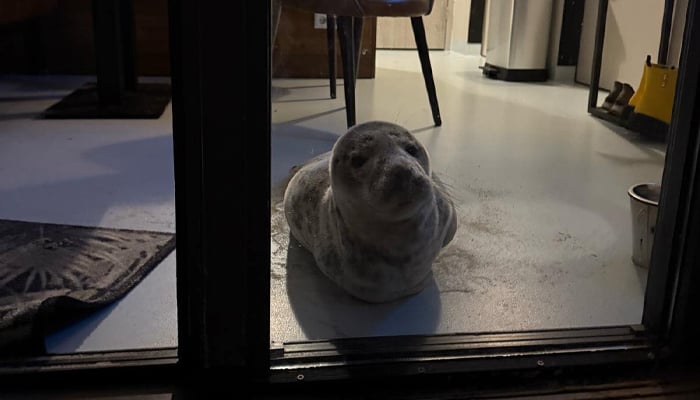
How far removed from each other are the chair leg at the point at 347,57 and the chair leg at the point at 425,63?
154 mm

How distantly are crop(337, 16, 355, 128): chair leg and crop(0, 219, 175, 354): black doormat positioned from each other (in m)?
0.43

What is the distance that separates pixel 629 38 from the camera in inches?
79.0

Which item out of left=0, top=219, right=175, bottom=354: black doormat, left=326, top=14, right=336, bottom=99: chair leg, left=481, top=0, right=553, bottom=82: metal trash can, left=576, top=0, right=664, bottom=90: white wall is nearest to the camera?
left=0, top=219, right=175, bottom=354: black doormat

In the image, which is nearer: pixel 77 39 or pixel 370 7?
pixel 370 7

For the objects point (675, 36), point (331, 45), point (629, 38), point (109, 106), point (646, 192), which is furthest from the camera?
point (109, 106)

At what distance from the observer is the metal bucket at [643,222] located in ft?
3.52

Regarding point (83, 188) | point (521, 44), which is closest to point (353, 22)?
point (83, 188)

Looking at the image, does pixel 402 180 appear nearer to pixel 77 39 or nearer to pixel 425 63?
pixel 425 63

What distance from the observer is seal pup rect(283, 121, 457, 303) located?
882 mm

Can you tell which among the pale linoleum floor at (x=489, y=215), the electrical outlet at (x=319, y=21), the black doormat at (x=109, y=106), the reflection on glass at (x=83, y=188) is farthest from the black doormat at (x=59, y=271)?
the black doormat at (x=109, y=106)

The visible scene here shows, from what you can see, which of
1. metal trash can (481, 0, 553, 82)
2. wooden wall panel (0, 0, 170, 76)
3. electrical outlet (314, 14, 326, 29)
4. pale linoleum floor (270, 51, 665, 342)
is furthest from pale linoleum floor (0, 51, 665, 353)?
wooden wall panel (0, 0, 170, 76)

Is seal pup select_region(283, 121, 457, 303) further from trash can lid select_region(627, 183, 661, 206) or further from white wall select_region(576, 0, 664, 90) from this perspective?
white wall select_region(576, 0, 664, 90)

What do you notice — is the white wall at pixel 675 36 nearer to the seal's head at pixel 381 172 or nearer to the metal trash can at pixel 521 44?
the seal's head at pixel 381 172

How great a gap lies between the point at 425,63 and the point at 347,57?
12.7 inches
